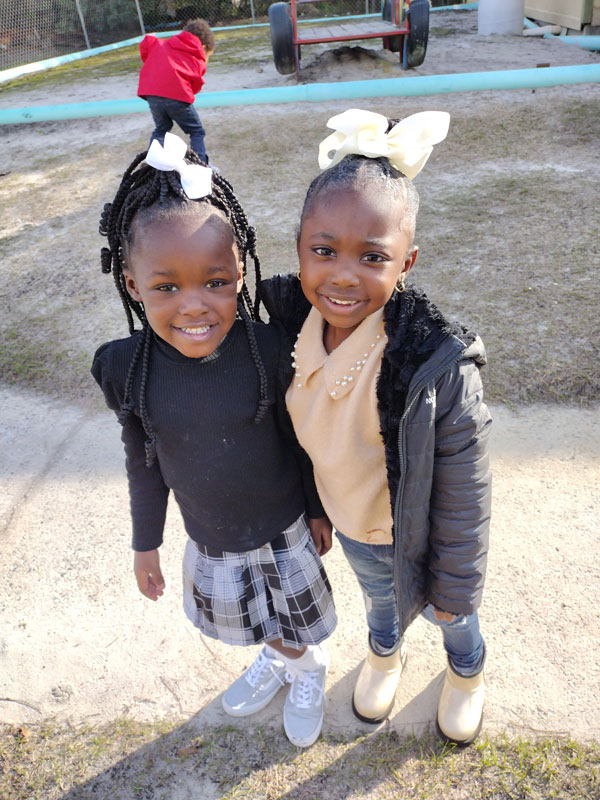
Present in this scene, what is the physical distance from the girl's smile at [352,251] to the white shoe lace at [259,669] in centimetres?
117

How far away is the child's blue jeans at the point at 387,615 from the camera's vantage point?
5.07 feet

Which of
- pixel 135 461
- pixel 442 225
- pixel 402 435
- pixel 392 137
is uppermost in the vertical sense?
pixel 392 137

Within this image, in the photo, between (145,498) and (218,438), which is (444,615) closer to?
(218,438)

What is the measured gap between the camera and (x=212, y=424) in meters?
1.36

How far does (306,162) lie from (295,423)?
15.2ft

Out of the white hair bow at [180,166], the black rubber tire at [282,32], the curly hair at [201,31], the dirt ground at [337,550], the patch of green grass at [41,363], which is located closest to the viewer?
the white hair bow at [180,166]

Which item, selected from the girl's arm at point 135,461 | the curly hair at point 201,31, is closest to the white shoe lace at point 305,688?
the girl's arm at point 135,461

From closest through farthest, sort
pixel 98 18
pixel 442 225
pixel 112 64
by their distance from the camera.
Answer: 1. pixel 442 225
2. pixel 112 64
3. pixel 98 18

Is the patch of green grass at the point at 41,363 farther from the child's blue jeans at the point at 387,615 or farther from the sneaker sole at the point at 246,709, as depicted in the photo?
the child's blue jeans at the point at 387,615

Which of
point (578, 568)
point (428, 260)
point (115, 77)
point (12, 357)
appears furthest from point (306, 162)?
point (115, 77)

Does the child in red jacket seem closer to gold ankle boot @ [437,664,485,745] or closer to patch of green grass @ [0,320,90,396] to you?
patch of green grass @ [0,320,90,396]

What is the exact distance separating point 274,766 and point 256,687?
0.22m

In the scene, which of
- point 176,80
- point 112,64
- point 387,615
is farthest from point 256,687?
point 112,64

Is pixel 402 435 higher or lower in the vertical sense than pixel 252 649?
higher
